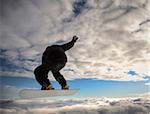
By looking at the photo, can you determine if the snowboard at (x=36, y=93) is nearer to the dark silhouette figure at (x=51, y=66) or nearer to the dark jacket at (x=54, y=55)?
the dark silhouette figure at (x=51, y=66)

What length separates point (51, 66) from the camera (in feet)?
12.8

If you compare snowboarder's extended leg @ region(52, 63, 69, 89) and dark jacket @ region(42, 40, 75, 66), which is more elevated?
dark jacket @ region(42, 40, 75, 66)

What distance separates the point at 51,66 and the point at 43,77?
0.17m

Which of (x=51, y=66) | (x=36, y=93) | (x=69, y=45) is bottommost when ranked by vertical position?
(x=36, y=93)

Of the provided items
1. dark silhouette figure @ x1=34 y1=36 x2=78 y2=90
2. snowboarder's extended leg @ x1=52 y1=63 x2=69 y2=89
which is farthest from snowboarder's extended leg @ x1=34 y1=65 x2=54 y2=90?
snowboarder's extended leg @ x1=52 y1=63 x2=69 y2=89

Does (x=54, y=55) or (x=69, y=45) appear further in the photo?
(x=69, y=45)

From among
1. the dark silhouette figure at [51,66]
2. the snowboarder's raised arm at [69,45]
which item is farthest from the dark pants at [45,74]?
the snowboarder's raised arm at [69,45]

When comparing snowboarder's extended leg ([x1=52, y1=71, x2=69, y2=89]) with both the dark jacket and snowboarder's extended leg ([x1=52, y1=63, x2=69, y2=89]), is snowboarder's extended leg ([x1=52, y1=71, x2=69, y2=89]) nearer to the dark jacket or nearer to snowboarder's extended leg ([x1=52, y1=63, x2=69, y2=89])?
snowboarder's extended leg ([x1=52, y1=63, x2=69, y2=89])

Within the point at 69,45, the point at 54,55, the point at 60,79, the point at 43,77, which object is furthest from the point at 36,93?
the point at 69,45

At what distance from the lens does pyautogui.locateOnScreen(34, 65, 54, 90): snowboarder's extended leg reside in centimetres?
388

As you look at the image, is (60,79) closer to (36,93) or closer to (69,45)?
(36,93)

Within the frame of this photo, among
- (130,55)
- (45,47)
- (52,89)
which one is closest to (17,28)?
(45,47)

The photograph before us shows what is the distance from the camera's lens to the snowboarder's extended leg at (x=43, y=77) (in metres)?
3.88

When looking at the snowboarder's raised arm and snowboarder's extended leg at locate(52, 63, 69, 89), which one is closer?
snowboarder's extended leg at locate(52, 63, 69, 89)
